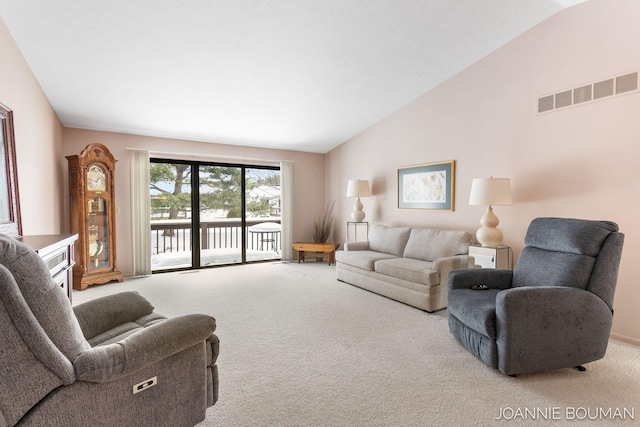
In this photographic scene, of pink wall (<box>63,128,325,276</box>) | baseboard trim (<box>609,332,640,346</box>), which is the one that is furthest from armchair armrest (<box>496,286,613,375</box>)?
pink wall (<box>63,128,325,276</box>)

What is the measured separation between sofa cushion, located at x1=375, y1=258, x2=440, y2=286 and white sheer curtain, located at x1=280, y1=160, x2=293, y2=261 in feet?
8.58

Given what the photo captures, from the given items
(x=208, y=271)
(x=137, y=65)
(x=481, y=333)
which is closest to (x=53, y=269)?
(x=137, y=65)

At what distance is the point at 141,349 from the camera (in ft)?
4.17

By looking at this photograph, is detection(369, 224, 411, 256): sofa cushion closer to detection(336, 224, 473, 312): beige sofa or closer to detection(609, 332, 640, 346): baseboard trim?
detection(336, 224, 473, 312): beige sofa

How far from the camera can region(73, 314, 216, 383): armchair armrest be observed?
1146 millimetres

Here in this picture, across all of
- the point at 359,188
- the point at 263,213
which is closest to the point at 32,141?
the point at 263,213

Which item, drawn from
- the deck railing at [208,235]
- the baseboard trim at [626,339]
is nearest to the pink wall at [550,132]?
the baseboard trim at [626,339]

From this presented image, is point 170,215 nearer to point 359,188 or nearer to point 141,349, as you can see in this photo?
point 359,188

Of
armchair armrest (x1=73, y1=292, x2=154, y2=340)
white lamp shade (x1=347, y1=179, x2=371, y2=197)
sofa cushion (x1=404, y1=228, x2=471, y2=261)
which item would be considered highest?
white lamp shade (x1=347, y1=179, x2=371, y2=197)

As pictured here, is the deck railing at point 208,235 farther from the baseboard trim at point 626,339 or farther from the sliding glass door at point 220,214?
the baseboard trim at point 626,339

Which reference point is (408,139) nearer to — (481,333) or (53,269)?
(481,333)

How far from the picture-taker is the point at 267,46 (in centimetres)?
320

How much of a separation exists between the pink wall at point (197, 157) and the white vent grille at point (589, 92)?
4.20 metres

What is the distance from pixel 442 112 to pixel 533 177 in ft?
4.92
